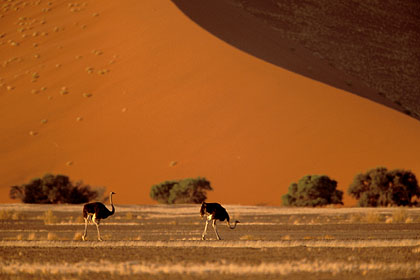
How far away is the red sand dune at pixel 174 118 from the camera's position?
3941cm

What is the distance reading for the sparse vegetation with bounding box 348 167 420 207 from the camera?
33.7 m

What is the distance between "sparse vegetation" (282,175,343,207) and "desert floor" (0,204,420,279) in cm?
769

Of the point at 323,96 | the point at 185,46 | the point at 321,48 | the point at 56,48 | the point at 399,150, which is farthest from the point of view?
the point at 321,48

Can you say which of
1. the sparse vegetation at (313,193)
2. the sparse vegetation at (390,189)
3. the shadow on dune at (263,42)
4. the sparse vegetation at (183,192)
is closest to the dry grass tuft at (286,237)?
the sparse vegetation at (313,193)

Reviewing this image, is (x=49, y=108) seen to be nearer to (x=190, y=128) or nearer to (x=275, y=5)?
(x=190, y=128)

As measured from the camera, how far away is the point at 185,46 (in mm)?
49219

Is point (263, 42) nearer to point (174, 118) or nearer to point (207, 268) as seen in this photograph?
point (174, 118)

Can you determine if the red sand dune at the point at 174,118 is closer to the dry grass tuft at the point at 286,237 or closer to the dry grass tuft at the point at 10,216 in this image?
the dry grass tuft at the point at 10,216

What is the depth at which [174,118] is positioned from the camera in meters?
43.5

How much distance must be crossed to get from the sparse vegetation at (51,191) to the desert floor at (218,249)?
9.38 m

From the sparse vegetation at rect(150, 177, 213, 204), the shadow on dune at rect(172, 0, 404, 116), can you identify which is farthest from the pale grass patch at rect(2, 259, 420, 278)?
the shadow on dune at rect(172, 0, 404, 116)

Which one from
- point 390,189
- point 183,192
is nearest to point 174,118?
point 183,192

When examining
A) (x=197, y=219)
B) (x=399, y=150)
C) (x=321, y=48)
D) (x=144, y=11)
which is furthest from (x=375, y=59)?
(x=197, y=219)

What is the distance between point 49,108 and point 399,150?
18516 mm
